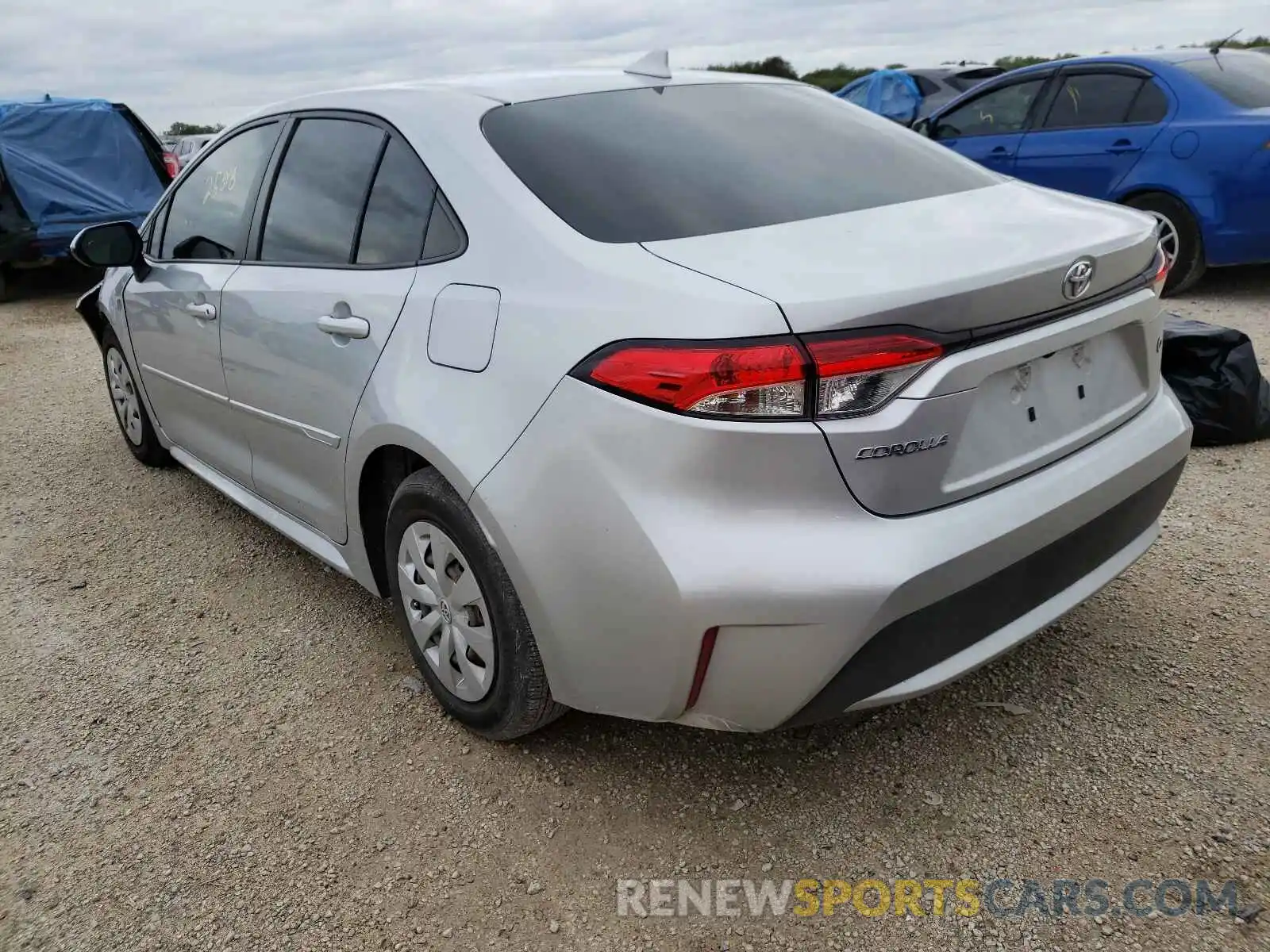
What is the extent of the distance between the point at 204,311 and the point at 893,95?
10.9 metres

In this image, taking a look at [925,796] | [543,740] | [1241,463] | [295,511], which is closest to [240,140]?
[295,511]

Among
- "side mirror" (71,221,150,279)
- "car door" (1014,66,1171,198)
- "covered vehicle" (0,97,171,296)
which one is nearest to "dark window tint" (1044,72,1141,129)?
"car door" (1014,66,1171,198)

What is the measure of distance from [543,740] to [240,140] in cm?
226

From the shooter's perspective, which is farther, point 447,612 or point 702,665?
point 447,612

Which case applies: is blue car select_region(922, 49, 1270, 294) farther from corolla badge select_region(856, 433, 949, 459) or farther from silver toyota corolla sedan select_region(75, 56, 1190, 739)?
corolla badge select_region(856, 433, 949, 459)

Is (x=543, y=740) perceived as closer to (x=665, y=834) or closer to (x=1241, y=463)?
(x=665, y=834)

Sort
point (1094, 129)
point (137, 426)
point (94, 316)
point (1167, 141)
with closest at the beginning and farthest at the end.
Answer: point (137, 426) → point (94, 316) → point (1167, 141) → point (1094, 129)

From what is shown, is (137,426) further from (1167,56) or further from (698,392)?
(1167,56)

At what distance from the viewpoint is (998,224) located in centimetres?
204

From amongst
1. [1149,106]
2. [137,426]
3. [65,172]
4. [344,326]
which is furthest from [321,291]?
[65,172]

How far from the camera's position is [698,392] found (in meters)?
1.69

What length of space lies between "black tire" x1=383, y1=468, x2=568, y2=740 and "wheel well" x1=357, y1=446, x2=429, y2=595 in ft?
0.25

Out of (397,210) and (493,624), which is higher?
(397,210)

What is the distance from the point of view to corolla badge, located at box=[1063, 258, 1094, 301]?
191 centimetres
